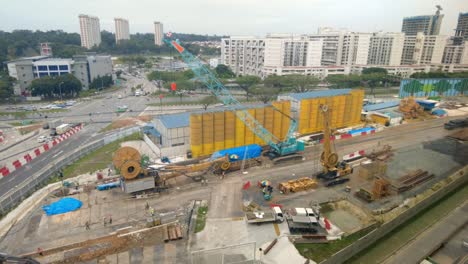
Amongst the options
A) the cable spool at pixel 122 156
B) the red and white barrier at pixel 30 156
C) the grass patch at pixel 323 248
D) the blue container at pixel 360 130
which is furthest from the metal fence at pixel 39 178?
the blue container at pixel 360 130

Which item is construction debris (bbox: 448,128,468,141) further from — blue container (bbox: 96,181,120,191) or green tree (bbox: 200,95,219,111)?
blue container (bbox: 96,181,120,191)

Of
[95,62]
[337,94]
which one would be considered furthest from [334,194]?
[95,62]

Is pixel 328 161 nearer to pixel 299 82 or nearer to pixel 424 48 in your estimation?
pixel 299 82

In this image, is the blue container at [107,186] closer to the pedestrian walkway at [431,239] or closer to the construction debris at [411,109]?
the pedestrian walkway at [431,239]

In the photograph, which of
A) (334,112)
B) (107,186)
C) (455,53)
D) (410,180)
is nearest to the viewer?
(107,186)

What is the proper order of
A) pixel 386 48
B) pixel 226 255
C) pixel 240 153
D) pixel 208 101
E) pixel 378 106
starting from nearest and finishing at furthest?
1. pixel 226 255
2. pixel 240 153
3. pixel 378 106
4. pixel 208 101
5. pixel 386 48

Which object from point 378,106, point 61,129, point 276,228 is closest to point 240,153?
point 276,228

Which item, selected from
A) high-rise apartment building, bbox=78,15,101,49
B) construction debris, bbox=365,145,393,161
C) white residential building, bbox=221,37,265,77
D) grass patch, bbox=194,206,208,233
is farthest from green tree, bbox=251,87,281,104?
high-rise apartment building, bbox=78,15,101,49

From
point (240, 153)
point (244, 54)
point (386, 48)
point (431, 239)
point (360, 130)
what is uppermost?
point (386, 48)
